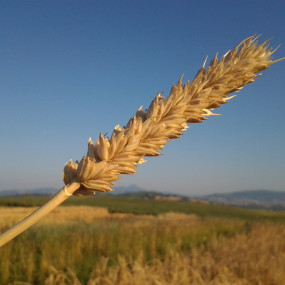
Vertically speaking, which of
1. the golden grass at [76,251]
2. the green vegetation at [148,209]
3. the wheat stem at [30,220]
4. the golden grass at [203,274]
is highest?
the wheat stem at [30,220]

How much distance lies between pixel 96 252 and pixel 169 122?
7058 mm

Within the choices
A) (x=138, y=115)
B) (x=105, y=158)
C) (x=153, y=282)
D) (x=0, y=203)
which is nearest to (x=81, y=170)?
(x=105, y=158)

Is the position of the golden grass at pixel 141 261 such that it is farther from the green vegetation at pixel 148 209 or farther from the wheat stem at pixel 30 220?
the green vegetation at pixel 148 209

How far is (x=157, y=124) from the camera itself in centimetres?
55

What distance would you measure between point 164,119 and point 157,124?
0.06 feet

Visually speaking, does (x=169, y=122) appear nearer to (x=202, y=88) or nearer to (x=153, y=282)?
(x=202, y=88)

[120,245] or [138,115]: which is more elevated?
[138,115]

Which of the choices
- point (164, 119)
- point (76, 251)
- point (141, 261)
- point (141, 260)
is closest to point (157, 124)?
point (164, 119)

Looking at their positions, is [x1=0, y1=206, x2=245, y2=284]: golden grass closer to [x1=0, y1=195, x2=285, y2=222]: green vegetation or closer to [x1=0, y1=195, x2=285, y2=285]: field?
[x1=0, y1=195, x2=285, y2=285]: field

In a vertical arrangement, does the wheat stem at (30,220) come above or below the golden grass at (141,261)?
above

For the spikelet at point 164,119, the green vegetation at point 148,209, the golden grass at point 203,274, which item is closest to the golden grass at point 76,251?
the golden grass at point 203,274

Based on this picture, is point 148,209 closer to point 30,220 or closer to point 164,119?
point 164,119

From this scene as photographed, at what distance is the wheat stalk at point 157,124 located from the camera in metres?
0.46

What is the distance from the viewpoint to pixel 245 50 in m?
0.64
